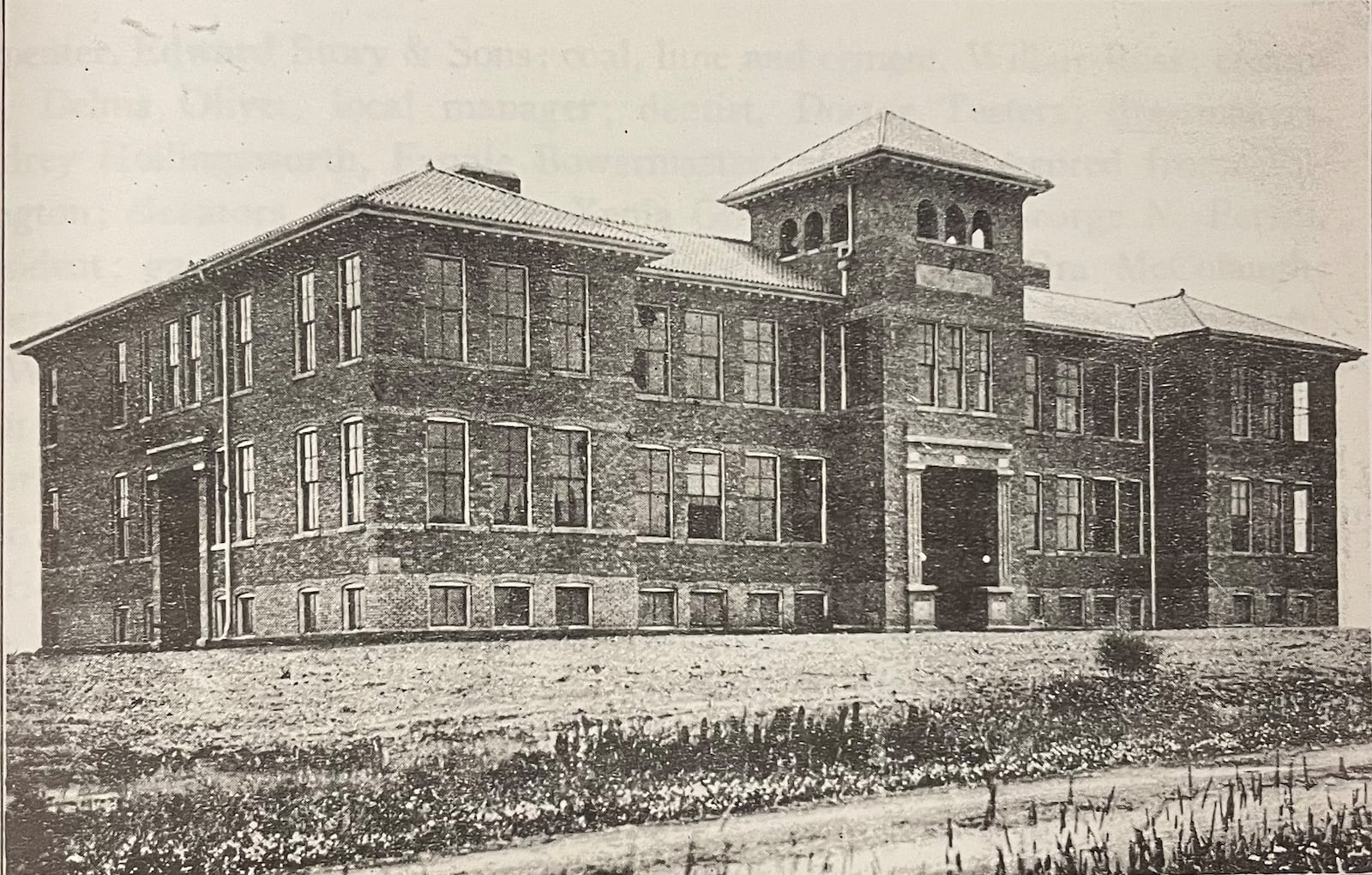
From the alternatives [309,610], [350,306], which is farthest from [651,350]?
[309,610]

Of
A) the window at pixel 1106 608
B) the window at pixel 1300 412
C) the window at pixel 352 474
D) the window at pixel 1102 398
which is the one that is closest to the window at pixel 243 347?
the window at pixel 352 474

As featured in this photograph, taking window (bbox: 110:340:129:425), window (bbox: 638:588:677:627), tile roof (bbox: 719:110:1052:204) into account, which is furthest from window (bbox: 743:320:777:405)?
window (bbox: 110:340:129:425)

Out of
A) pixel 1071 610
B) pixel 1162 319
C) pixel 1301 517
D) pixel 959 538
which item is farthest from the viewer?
pixel 959 538

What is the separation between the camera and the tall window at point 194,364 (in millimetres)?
14930

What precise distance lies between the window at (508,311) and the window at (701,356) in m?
3.72

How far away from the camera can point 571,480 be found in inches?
658

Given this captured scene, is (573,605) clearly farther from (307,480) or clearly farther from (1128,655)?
(1128,655)

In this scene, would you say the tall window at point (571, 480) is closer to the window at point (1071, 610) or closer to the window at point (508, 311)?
the window at point (508, 311)

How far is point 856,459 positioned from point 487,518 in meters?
5.52

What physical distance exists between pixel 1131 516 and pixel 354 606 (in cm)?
858

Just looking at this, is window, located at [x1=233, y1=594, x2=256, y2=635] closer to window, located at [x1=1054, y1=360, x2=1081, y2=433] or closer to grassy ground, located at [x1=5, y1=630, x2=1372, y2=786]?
grassy ground, located at [x1=5, y1=630, x2=1372, y2=786]

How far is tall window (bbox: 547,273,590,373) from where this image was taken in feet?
53.2

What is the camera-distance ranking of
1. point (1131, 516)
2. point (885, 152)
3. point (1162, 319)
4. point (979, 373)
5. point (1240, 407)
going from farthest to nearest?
point (979, 373)
point (1131, 516)
point (1240, 407)
point (885, 152)
point (1162, 319)

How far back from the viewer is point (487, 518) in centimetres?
1599
